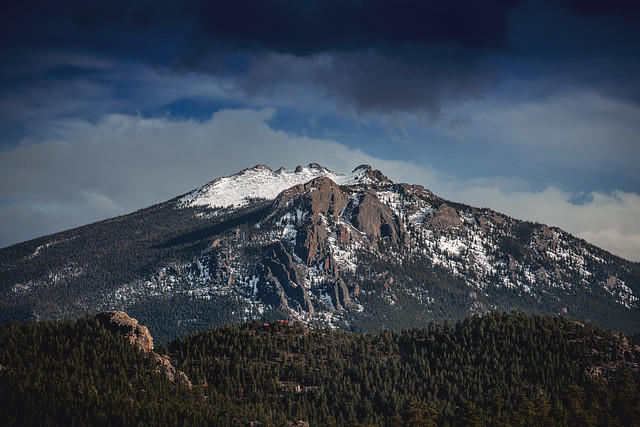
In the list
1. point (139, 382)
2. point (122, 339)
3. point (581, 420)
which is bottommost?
point (581, 420)

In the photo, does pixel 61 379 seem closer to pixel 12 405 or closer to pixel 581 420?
pixel 12 405

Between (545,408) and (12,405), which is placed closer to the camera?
(12,405)

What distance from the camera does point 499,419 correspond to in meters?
178

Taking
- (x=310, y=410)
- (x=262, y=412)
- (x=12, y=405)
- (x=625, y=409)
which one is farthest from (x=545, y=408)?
(x=12, y=405)

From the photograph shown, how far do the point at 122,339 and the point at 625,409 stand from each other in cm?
14579

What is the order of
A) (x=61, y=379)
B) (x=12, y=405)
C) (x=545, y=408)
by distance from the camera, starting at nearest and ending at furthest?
1. (x=12, y=405)
2. (x=61, y=379)
3. (x=545, y=408)

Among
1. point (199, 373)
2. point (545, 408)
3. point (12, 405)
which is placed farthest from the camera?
point (199, 373)

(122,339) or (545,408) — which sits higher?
(122,339)

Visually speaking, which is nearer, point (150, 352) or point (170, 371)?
point (170, 371)

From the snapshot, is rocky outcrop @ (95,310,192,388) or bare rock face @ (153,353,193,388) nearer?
bare rock face @ (153,353,193,388)

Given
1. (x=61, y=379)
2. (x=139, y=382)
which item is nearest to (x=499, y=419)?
(x=139, y=382)

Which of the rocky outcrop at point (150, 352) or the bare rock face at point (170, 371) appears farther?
the rocky outcrop at point (150, 352)

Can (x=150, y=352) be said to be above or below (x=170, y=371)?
above

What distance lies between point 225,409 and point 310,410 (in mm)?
24364
